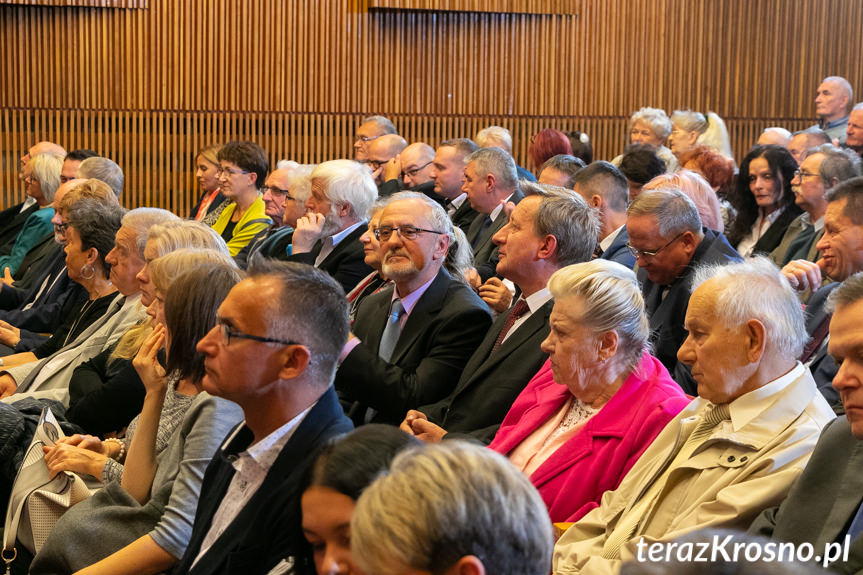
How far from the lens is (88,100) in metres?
9.82

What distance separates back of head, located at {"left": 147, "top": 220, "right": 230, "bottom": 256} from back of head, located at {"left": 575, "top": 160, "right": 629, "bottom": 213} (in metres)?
1.94

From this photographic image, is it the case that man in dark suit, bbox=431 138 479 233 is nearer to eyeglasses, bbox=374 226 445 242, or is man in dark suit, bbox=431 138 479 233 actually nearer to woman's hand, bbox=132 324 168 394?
eyeglasses, bbox=374 226 445 242

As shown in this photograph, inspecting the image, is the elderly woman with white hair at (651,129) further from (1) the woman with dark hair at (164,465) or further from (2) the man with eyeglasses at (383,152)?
(1) the woman with dark hair at (164,465)

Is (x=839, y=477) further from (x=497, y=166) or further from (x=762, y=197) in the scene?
(x=497, y=166)

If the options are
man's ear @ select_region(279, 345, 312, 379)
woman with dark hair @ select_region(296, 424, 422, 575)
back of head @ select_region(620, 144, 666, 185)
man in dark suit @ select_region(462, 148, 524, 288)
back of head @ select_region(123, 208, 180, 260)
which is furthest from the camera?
man in dark suit @ select_region(462, 148, 524, 288)

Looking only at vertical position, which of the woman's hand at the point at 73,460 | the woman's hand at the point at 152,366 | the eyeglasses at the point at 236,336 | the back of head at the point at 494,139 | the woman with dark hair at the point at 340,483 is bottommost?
the woman's hand at the point at 73,460

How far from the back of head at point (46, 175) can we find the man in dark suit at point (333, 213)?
2912mm

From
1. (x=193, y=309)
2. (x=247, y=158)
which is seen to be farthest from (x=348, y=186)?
(x=193, y=309)

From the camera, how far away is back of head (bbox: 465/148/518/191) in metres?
5.97

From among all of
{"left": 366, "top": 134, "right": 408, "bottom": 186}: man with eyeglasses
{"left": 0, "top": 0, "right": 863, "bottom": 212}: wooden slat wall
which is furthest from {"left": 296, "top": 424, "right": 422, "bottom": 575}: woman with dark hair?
{"left": 0, "top": 0, "right": 863, "bottom": 212}: wooden slat wall

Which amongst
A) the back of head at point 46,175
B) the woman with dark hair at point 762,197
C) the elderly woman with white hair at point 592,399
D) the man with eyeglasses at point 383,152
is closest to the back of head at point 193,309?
the elderly woman with white hair at point 592,399

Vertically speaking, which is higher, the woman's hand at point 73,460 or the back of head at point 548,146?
the back of head at point 548,146

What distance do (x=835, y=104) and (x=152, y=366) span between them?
7.18 meters

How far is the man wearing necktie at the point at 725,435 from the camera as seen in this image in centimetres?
225
